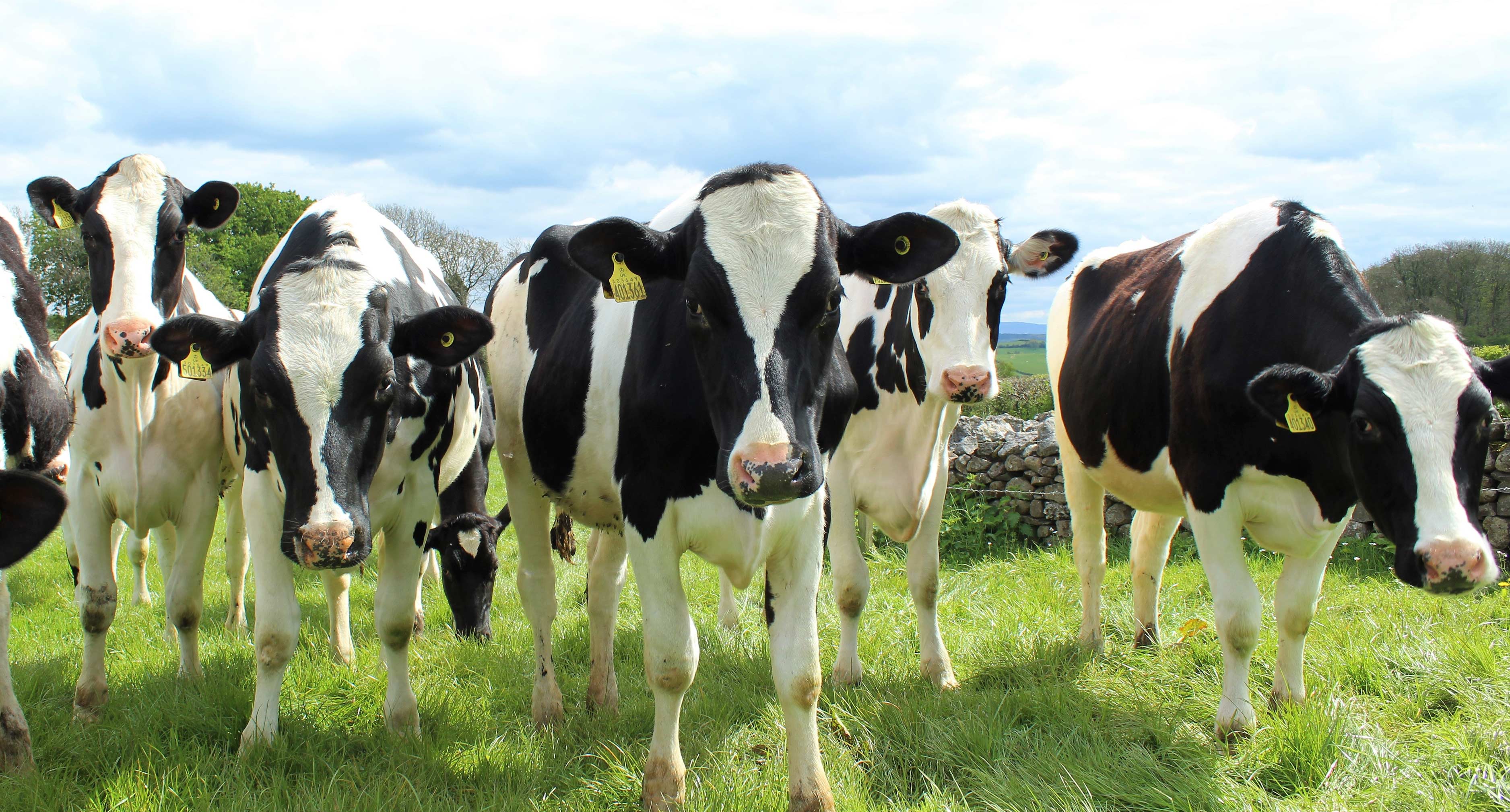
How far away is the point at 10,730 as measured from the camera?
3.83m

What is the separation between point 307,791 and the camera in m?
3.54

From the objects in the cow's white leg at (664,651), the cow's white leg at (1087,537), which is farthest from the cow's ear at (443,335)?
the cow's white leg at (1087,537)

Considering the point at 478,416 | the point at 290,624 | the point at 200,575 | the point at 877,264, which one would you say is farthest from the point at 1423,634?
the point at 200,575

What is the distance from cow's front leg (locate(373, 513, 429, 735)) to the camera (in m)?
4.38

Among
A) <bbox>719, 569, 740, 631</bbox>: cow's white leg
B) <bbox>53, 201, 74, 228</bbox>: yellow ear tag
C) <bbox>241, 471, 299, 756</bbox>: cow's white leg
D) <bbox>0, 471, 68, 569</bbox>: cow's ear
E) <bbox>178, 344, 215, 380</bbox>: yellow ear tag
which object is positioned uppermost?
<bbox>53, 201, 74, 228</bbox>: yellow ear tag

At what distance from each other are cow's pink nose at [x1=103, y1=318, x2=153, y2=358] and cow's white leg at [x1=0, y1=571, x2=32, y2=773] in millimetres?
1015

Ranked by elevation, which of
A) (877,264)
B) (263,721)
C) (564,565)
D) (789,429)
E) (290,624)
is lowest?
(564,565)

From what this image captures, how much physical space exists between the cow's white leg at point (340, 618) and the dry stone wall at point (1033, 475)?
5.32 m

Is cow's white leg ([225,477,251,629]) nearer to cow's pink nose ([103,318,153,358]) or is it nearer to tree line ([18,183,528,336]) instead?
cow's pink nose ([103,318,153,358])

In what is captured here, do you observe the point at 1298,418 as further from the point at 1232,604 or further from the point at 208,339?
the point at 208,339

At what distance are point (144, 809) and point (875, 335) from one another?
4.10m

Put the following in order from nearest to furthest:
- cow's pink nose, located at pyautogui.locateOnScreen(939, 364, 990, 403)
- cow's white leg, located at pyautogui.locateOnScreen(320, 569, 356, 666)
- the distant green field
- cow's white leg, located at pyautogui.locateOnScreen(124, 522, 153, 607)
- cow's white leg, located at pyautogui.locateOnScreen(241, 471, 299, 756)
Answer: cow's white leg, located at pyautogui.locateOnScreen(241, 471, 299, 756), cow's pink nose, located at pyautogui.locateOnScreen(939, 364, 990, 403), cow's white leg, located at pyautogui.locateOnScreen(320, 569, 356, 666), cow's white leg, located at pyautogui.locateOnScreen(124, 522, 153, 607), the distant green field

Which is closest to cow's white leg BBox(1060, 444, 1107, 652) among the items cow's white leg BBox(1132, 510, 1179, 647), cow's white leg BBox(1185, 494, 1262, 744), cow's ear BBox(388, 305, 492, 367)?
cow's white leg BBox(1132, 510, 1179, 647)

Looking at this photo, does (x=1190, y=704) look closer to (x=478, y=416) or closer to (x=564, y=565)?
Answer: (x=478, y=416)
